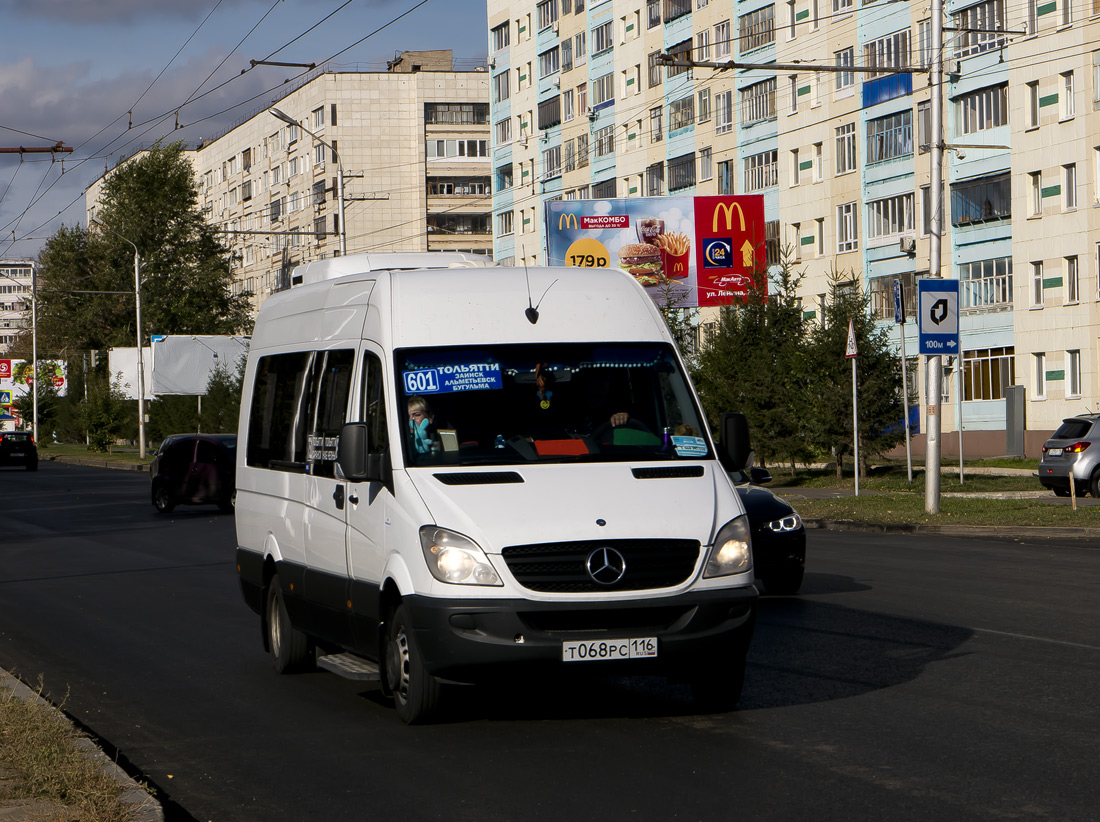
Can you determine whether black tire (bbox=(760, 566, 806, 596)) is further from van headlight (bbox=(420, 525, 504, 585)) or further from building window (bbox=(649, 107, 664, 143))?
building window (bbox=(649, 107, 664, 143))

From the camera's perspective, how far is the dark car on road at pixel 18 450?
201 feet

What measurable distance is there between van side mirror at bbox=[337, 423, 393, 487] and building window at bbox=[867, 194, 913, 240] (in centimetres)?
5174

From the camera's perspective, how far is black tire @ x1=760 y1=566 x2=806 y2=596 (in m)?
13.7

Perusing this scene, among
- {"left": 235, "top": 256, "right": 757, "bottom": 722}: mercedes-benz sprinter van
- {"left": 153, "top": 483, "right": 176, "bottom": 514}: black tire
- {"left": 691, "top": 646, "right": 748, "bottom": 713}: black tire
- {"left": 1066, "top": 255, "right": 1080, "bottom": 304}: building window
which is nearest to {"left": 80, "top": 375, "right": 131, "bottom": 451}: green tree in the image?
{"left": 1066, "top": 255, "right": 1080, "bottom": 304}: building window

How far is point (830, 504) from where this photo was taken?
26.9m

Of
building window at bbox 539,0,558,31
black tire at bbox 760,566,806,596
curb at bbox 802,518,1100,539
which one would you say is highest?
building window at bbox 539,0,558,31

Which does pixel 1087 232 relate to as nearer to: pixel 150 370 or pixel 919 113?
pixel 919 113

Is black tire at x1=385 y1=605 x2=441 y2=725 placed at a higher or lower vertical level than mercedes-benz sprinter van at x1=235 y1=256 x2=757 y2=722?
lower

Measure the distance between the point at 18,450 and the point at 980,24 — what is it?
38.7 metres

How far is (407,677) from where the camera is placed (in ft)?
26.2

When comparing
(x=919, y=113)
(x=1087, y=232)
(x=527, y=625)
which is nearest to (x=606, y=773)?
(x=527, y=625)

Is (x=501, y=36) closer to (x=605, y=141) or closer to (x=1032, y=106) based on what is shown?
(x=605, y=141)

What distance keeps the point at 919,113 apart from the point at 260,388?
49.2m

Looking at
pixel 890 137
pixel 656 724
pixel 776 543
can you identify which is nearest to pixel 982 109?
pixel 890 137
